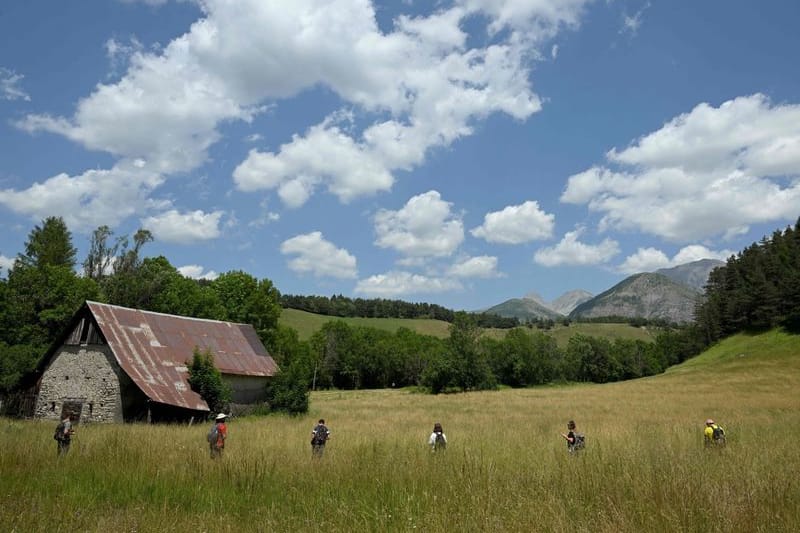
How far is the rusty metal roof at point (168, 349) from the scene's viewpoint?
28.6 meters

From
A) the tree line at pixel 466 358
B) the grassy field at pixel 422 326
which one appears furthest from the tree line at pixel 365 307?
the tree line at pixel 466 358

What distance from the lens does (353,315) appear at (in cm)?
14450

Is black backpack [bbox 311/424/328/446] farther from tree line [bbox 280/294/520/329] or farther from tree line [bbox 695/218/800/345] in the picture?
tree line [bbox 280/294/520/329]

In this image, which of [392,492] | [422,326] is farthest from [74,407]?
[422,326]

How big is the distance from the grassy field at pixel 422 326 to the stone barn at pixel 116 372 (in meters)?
63.4

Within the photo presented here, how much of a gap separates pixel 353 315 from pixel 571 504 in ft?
459

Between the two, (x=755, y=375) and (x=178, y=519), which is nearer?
(x=178, y=519)

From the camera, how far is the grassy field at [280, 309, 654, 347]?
122m

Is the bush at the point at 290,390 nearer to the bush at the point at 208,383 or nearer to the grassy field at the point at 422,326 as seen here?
the bush at the point at 208,383

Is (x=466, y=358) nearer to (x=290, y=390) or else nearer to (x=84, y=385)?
(x=290, y=390)

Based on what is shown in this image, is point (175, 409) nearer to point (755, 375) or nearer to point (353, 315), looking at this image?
point (755, 375)

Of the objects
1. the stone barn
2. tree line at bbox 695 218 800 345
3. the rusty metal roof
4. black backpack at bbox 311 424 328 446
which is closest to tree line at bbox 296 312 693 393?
tree line at bbox 695 218 800 345

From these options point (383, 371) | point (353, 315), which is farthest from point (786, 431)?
point (353, 315)

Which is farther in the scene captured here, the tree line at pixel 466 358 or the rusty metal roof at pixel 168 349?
the tree line at pixel 466 358
